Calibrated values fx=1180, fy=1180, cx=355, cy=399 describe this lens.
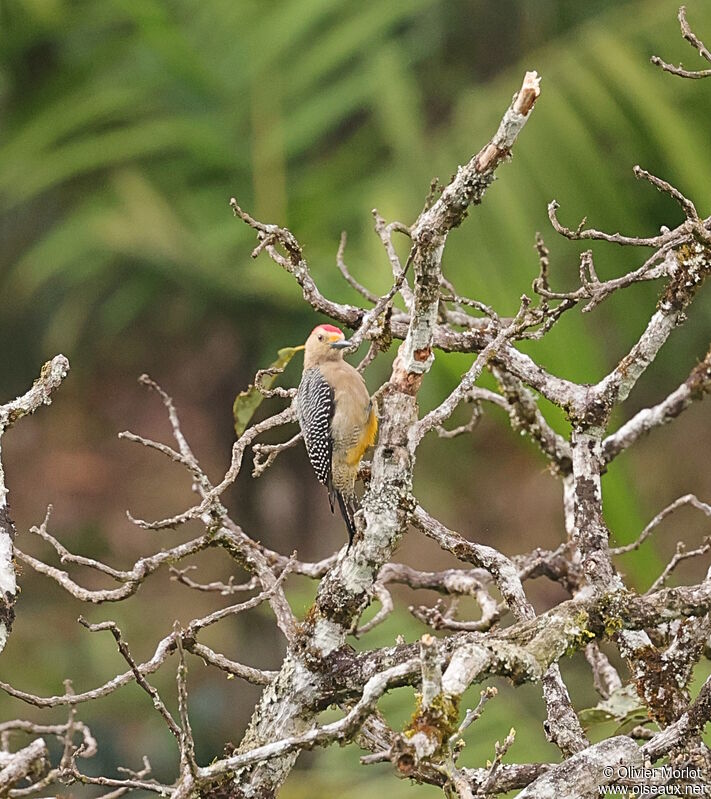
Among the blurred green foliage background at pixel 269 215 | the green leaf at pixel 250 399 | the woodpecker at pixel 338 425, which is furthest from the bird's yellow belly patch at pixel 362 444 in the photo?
the blurred green foliage background at pixel 269 215

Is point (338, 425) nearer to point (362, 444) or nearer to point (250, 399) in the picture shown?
point (362, 444)

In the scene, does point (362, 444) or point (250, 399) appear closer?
point (250, 399)

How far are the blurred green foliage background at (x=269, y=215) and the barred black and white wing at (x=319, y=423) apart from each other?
1.26m

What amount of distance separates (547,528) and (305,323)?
3.99 m

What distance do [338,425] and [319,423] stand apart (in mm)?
73

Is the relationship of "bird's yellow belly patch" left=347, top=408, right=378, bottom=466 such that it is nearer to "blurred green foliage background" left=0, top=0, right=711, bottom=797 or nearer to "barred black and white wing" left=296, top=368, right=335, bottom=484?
"barred black and white wing" left=296, top=368, right=335, bottom=484

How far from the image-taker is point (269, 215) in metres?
8.63

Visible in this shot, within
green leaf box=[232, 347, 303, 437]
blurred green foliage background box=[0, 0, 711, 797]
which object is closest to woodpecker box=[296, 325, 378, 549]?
green leaf box=[232, 347, 303, 437]

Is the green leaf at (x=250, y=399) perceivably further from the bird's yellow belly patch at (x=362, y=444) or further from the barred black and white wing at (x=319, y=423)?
the bird's yellow belly patch at (x=362, y=444)

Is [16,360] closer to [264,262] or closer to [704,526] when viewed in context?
[264,262]

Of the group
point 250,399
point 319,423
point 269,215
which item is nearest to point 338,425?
point 319,423

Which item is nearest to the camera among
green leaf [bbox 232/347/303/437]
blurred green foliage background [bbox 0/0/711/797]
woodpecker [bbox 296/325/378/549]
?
green leaf [bbox 232/347/303/437]

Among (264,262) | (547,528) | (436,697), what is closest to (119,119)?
(264,262)

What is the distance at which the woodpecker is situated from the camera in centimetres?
446
